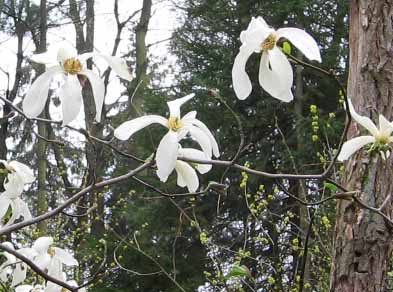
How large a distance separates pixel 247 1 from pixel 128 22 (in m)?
2.05

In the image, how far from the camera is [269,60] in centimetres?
87

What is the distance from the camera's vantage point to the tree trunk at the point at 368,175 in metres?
2.08

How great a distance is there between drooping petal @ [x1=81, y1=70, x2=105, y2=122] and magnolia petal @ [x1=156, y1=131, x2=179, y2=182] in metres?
0.09

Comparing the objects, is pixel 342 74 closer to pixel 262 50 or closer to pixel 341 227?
pixel 341 227

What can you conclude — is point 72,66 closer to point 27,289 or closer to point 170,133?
point 170,133

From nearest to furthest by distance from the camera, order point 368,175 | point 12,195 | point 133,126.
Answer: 1. point 133,126
2. point 12,195
3. point 368,175

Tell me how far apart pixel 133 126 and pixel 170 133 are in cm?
6

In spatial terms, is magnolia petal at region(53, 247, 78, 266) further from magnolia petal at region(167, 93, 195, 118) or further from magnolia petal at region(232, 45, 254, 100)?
magnolia petal at region(232, 45, 254, 100)

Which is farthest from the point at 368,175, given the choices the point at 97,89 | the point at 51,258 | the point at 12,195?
the point at 97,89

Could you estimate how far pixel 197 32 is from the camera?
708 centimetres

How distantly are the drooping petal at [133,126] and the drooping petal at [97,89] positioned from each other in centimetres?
5

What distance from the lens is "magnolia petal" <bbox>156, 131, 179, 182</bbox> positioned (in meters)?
0.87

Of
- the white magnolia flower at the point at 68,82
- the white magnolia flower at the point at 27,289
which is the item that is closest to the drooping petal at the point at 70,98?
the white magnolia flower at the point at 68,82

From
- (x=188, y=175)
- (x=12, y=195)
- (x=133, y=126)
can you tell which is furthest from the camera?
(x=12, y=195)
